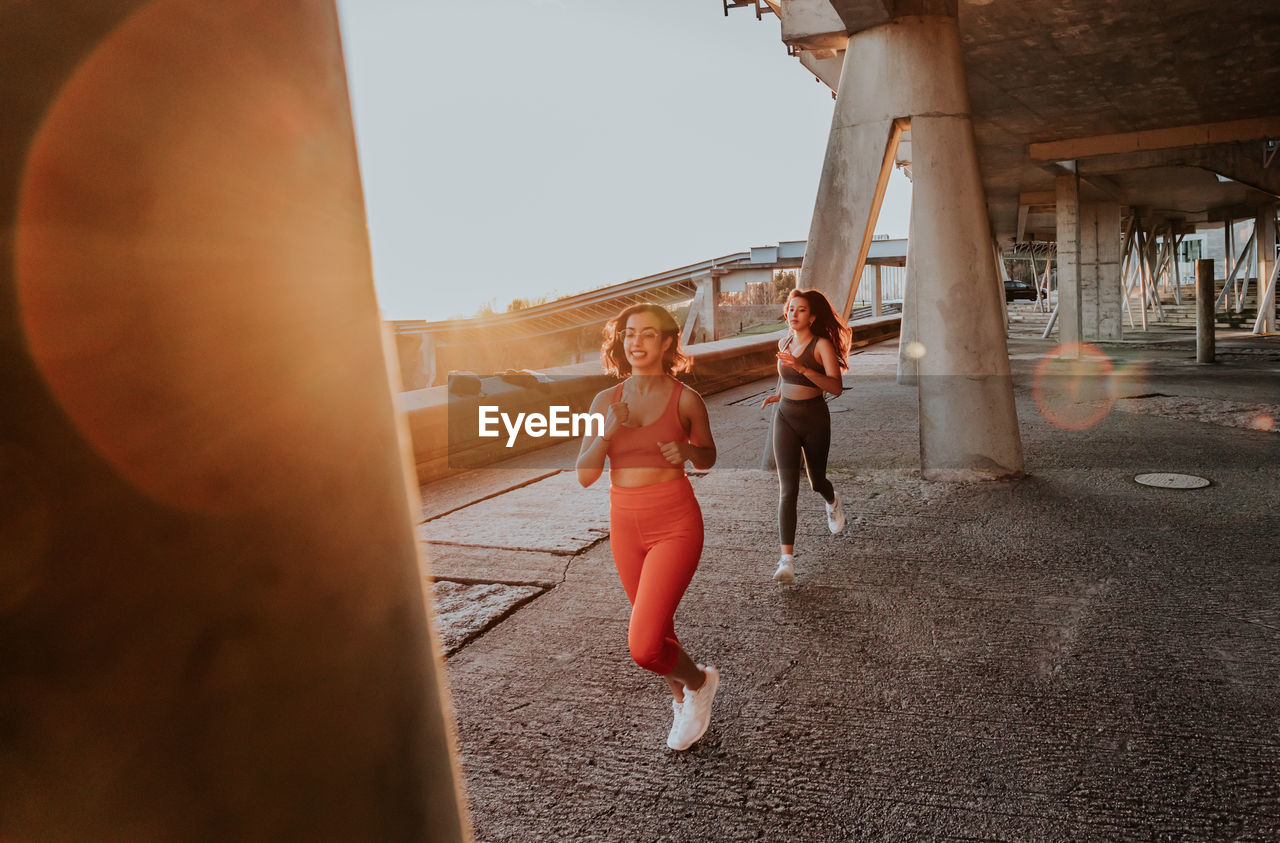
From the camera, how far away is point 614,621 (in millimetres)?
4996

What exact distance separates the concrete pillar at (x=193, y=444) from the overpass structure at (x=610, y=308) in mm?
50262

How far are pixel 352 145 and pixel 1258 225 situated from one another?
40.2 m

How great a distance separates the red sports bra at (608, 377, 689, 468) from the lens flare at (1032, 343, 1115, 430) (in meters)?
9.85

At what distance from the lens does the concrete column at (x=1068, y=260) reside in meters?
24.8

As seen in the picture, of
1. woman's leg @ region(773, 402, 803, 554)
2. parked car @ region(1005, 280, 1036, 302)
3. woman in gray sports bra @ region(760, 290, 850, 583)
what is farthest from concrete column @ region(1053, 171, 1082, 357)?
parked car @ region(1005, 280, 1036, 302)

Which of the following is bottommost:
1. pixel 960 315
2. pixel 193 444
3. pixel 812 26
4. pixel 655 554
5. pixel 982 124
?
pixel 655 554

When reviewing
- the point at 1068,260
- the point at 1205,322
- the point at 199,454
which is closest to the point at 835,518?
the point at 199,454

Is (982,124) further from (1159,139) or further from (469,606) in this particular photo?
(469,606)

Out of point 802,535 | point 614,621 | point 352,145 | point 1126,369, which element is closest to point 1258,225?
point 1126,369

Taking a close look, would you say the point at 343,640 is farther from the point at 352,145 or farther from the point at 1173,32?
the point at 1173,32

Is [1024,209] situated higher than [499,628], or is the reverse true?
[1024,209]

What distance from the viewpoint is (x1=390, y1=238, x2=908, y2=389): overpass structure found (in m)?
52.6

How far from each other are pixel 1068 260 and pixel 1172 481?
20457mm

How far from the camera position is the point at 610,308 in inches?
2240
